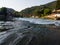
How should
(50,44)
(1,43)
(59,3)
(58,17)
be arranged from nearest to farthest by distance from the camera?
(50,44) < (1,43) < (58,17) < (59,3)

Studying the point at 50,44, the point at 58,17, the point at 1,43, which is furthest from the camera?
the point at 58,17

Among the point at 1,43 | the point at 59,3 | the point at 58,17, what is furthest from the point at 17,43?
the point at 59,3

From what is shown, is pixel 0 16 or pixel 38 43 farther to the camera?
pixel 0 16

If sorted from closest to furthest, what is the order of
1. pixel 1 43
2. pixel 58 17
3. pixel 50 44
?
1. pixel 50 44
2. pixel 1 43
3. pixel 58 17

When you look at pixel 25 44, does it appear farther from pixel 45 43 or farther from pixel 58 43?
pixel 58 43

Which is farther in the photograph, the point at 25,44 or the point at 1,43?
the point at 1,43

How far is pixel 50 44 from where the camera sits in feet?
34.1

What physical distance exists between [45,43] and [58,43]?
32.2 inches

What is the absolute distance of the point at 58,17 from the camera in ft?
258

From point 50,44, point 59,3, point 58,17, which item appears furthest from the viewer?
point 59,3

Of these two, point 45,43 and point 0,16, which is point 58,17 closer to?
point 0,16

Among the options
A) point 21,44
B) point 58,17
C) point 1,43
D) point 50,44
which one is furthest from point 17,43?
point 58,17

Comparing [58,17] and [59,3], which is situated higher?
[59,3]

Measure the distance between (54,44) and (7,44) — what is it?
2999mm
